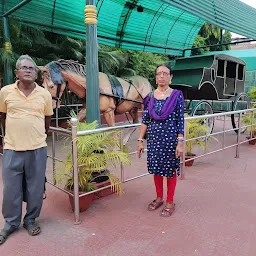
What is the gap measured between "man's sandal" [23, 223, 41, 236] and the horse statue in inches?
121

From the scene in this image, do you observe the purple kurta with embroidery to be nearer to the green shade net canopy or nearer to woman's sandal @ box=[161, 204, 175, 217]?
woman's sandal @ box=[161, 204, 175, 217]

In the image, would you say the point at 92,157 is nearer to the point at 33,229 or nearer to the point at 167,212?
the point at 33,229

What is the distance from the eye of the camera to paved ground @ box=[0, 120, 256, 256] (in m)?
2.34

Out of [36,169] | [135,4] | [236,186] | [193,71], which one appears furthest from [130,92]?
[36,169]

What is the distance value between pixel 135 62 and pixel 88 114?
8177mm

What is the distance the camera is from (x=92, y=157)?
2.84 metres

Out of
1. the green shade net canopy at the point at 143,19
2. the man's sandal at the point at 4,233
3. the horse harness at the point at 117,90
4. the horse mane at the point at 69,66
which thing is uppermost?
the green shade net canopy at the point at 143,19

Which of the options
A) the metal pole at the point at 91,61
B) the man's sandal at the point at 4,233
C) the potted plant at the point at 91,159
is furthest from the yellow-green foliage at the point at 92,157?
the man's sandal at the point at 4,233

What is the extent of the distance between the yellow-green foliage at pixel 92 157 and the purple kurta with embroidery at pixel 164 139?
338 mm

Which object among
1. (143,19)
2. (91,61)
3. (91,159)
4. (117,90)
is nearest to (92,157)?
(91,159)

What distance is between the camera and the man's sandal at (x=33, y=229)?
8.31ft

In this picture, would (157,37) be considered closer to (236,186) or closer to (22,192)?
(236,186)

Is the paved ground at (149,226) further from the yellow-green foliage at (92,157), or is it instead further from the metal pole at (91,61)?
the metal pole at (91,61)

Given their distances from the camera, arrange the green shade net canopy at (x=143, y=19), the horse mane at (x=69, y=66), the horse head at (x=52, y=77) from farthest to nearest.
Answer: the green shade net canopy at (x=143, y=19) < the horse mane at (x=69, y=66) < the horse head at (x=52, y=77)
